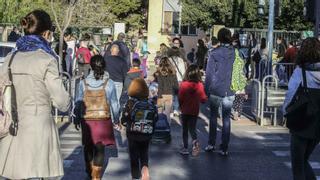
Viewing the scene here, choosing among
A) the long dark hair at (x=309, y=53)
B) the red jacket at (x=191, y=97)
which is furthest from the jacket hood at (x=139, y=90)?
the red jacket at (x=191, y=97)

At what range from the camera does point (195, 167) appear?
374 inches

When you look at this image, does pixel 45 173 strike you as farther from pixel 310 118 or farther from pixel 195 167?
pixel 195 167

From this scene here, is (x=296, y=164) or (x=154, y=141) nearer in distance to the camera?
(x=296, y=164)

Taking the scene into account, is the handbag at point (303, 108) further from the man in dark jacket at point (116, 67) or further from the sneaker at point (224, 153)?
the man in dark jacket at point (116, 67)

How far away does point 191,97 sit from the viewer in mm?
10258

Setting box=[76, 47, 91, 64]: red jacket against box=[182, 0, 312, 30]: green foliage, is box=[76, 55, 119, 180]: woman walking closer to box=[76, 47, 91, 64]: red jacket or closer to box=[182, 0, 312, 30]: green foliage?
box=[76, 47, 91, 64]: red jacket

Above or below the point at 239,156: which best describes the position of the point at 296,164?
above

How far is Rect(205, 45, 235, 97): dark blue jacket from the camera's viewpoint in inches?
398

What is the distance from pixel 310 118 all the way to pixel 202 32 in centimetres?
3844

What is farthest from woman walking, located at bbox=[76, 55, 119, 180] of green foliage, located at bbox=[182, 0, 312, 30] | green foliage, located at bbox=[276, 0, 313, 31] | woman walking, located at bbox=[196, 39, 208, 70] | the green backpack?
green foliage, located at bbox=[276, 0, 313, 31]

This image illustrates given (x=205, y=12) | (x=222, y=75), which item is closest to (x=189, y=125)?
(x=222, y=75)

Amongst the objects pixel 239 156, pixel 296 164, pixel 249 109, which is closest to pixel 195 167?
pixel 239 156

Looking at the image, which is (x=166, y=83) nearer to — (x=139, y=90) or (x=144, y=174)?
(x=139, y=90)

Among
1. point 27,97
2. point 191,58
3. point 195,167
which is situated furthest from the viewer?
point 191,58
